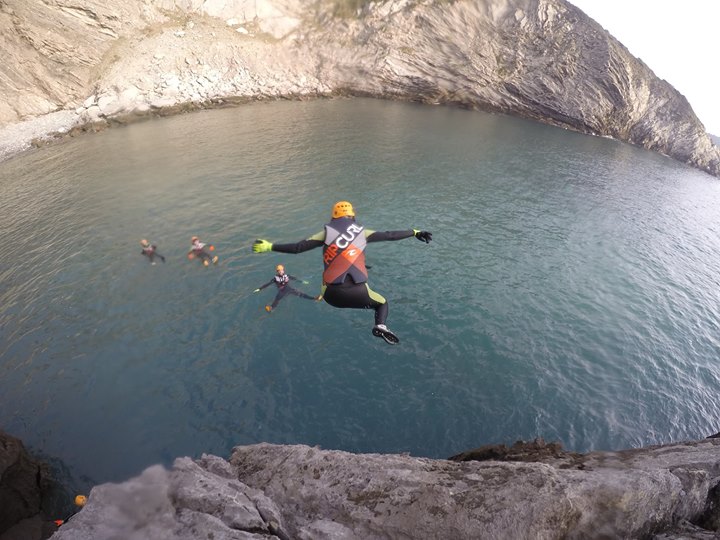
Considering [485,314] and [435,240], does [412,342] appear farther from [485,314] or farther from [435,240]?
[435,240]

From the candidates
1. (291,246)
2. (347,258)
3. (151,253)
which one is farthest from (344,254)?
(151,253)

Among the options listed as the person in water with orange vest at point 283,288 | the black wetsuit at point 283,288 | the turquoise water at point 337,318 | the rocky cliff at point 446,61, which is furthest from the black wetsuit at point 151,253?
the rocky cliff at point 446,61

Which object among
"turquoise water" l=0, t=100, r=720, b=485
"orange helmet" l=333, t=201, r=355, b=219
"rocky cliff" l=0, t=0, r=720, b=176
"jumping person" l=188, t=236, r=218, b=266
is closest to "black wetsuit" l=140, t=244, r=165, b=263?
"turquoise water" l=0, t=100, r=720, b=485

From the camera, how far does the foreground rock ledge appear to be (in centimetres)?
450

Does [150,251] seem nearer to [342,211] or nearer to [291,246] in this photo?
[291,246]

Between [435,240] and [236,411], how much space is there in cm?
1476

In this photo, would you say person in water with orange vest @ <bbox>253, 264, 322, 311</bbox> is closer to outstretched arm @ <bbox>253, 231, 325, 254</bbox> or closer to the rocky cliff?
outstretched arm @ <bbox>253, 231, 325, 254</bbox>

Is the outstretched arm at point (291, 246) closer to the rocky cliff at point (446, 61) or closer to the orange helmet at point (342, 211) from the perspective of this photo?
the orange helmet at point (342, 211)

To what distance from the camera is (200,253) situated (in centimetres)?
1945

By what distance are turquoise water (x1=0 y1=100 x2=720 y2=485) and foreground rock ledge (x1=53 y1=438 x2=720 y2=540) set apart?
6424mm

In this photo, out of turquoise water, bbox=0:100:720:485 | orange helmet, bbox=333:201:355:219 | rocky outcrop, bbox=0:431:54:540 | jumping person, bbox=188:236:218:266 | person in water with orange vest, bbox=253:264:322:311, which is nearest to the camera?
rocky outcrop, bbox=0:431:54:540

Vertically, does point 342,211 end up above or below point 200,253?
above

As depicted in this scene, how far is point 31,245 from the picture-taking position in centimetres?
2178

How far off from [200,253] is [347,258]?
42.4 feet
